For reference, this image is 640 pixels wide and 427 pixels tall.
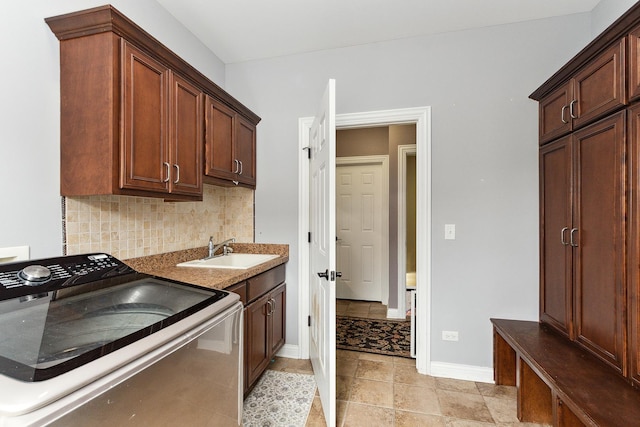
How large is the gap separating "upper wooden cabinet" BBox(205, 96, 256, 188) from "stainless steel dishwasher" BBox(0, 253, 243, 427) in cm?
94

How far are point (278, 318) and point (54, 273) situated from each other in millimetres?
1555

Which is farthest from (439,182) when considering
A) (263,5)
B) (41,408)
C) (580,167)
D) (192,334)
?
(41,408)

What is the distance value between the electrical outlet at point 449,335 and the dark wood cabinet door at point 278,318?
4.23 ft

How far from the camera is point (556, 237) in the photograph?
191cm

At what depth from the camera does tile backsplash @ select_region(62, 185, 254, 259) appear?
1.46 meters

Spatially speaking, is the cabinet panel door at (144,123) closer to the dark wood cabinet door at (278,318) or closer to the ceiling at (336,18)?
the ceiling at (336,18)

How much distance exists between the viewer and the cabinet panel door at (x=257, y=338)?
1.90 m

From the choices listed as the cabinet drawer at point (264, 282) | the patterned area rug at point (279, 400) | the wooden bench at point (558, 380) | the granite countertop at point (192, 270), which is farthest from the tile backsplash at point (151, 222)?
the wooden bench at point (558, 380)

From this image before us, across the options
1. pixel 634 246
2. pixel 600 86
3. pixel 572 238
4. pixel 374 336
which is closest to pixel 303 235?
pixel 374 336

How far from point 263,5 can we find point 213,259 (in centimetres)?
185

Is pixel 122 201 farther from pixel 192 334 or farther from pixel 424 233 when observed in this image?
pixel 424 233

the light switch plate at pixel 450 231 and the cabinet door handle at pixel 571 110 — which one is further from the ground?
the cabinet door handle at pixel 571 110

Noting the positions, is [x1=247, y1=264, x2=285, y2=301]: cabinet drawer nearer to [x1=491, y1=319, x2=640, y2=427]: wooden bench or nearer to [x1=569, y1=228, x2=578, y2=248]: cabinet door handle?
[x1=491, y1=319, x2=640, y2=427]: wooden bench

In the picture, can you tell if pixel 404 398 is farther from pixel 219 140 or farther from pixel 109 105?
pixel 109 105
